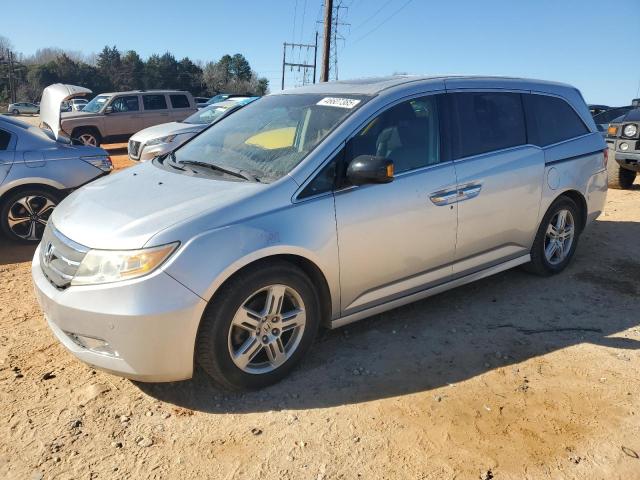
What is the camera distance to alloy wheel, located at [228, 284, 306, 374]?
2.99 meters

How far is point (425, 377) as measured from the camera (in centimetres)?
330

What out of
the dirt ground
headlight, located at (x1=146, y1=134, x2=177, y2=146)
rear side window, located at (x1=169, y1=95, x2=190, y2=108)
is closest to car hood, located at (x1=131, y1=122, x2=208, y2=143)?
headlight, located at (x1=146, y1=134, x2=177, y2=146)

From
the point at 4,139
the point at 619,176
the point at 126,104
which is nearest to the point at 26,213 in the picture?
the point at 4,139

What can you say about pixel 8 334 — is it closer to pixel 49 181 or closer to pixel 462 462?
pixel 49 181

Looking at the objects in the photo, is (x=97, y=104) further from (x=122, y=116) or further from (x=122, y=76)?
(x=122, y=76)

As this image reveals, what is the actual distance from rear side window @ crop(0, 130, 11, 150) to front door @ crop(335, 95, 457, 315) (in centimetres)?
450

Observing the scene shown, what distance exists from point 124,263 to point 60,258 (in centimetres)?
55

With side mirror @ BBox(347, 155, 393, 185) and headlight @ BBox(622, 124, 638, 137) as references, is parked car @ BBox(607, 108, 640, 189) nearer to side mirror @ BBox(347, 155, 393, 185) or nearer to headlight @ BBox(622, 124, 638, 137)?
headlight @ BBox(622, 124, 638, 137)

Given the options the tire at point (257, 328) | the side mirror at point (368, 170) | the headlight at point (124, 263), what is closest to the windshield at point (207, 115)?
the side mirror at point (368, 170)

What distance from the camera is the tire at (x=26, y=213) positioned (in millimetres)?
5883

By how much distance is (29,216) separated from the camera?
602cm

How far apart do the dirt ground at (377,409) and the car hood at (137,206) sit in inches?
37.7

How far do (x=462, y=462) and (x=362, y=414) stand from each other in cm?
59

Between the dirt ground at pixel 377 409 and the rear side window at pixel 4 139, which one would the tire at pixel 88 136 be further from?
the dirt ground at pixel 377 409
